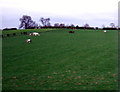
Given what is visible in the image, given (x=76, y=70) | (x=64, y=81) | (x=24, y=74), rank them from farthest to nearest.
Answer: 1. (x=76, y=70)
2. (x=24, y=74)
3. (x=64, y=81)

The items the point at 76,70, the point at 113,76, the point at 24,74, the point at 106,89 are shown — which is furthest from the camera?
the point at 76,70

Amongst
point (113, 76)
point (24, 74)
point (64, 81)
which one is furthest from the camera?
point (24, 74)

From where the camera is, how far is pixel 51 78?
11234 millimetres

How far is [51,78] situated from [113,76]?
14.5 ft

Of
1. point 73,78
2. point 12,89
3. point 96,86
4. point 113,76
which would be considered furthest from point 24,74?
point 113,76

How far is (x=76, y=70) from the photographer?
1322 centimetres

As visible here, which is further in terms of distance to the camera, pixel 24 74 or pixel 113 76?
pixel 24 74

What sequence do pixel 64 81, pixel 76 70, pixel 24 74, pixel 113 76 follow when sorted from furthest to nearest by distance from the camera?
1. pixel 76 70
2. pixel 24 74
3. pixel 113 76
4. pixel 64 81

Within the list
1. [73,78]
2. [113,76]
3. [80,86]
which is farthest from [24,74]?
[113,76]

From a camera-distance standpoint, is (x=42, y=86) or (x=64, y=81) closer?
(x=42, y=86)

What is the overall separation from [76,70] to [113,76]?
9.90 feet

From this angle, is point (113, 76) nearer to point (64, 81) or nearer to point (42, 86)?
point (64, 81)

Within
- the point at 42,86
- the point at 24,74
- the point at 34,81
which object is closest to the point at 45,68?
the point at 24,74

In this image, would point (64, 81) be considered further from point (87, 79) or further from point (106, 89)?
point (106, 89)
